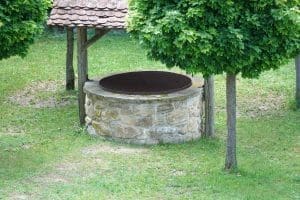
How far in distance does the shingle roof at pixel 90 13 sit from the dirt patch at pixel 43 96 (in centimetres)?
280

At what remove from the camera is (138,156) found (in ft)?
34.5

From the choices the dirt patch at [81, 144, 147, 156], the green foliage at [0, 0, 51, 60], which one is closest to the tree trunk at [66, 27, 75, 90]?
the dirt patch at [81, 144, 147, 156]

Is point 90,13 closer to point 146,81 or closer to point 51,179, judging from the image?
point 146,81

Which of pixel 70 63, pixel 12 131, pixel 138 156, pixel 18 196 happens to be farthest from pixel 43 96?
pixel 18 196

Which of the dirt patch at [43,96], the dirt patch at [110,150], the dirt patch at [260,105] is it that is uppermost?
the dirt patch at [110,150]

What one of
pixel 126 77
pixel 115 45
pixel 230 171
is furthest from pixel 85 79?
pixel 115 45

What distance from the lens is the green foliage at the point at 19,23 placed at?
916 centimetres

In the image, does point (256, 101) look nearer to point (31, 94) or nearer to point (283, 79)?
point (283, 79)

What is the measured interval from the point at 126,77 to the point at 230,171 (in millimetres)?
3769

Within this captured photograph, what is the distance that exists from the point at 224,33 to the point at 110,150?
10.7ft

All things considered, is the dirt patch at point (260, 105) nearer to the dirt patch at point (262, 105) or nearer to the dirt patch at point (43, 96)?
the dirt patch at point (262, 105)

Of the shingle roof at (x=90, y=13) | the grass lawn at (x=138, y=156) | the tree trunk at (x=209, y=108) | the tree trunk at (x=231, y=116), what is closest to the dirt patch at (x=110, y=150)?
the grass lawn at (x=138, y=156)

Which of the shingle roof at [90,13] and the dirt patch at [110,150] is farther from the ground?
the shingle roof at [90,13]

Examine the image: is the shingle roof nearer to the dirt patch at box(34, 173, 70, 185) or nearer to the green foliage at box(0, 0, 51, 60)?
the green foliage at box(0, 0, 51, 60)
